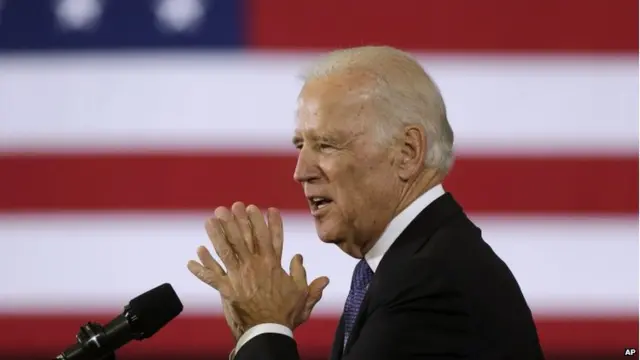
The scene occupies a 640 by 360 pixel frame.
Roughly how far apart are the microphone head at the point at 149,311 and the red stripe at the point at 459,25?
1.32 m

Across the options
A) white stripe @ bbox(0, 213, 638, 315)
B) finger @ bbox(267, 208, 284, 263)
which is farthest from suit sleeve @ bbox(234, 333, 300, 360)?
white stripe @ bbox(0, 213, 638, 315)

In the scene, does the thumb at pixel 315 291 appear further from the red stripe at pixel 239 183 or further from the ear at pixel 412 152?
the red stripe at pixel 239 183

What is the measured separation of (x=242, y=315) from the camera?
50.5 inches


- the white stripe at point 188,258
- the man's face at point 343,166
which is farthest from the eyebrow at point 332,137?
the white stripe at point 188,258

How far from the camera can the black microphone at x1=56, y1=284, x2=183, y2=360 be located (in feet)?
4.09

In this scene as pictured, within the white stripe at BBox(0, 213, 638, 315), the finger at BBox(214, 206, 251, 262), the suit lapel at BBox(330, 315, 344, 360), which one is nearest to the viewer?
the finger at BBox(214, 206, 251, 262)

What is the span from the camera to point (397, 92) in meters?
1.30

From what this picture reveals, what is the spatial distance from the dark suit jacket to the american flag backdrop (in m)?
1.26

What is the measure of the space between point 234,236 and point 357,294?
0.67ft

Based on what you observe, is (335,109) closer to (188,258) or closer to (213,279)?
(213,279)

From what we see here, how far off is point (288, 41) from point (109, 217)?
1.98 feet

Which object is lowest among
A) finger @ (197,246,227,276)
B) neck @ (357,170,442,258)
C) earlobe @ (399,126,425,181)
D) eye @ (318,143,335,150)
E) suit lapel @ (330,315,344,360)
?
suit lapel @ (330,315,344,360)

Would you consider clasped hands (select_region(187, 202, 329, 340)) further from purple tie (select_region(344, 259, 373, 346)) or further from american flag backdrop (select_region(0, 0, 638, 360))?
american flag backdrop (select_region(0, 0, 638, 360))

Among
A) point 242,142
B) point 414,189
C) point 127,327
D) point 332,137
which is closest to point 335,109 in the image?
point 332,137
